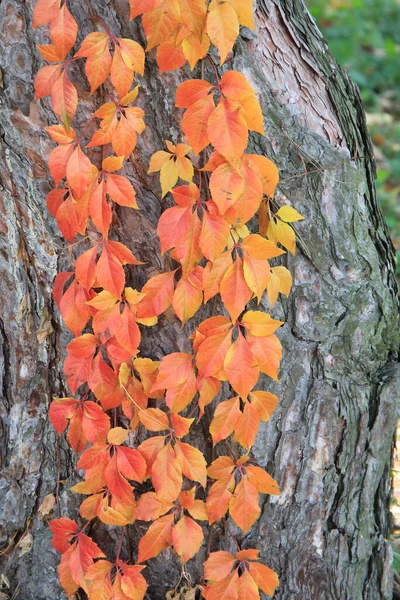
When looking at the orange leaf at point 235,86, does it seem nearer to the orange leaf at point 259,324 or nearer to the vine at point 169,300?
the vine at point 169,300

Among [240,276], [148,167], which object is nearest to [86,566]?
[240,276]

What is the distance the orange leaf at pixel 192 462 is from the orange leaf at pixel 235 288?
367 mm

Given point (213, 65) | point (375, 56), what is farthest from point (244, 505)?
point (375, 56)

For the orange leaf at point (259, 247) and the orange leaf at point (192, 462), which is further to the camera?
the orange leaf at point (192, 462)

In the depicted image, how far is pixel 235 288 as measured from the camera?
1.28m

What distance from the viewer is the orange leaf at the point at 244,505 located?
1450 mm

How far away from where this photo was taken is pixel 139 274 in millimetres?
1438

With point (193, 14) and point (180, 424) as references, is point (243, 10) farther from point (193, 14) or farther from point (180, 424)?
point (180, 424)

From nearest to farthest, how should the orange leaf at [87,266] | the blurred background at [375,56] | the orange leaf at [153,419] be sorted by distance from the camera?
the orange leaf at [87,266]
the orange leaf at [153,419]
the blurred background at [375,56]

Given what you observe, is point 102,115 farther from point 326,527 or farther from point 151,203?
point 326,527

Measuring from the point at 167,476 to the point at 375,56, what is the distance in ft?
20.5

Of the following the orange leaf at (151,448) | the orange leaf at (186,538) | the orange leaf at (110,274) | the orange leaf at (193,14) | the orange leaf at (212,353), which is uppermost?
the orange leaf at (193,14)

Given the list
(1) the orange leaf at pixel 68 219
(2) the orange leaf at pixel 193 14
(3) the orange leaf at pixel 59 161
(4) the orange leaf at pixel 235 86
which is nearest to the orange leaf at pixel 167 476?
(1) the orange leaf at pixel 68 219

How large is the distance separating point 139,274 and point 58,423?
0.42 meters
